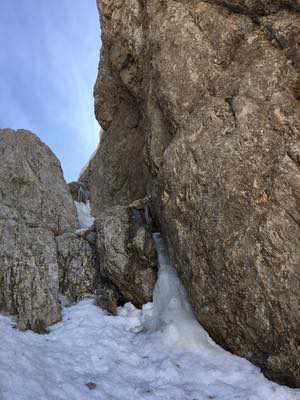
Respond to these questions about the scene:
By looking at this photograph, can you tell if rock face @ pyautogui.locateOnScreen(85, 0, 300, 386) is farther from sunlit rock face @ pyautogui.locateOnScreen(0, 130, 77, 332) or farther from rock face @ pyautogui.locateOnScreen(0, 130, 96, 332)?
sunlit rock face @ pyautogui.locateOnScreen(0, 130, 77, 332)

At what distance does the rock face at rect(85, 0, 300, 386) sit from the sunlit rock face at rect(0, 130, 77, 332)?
11.8 feet

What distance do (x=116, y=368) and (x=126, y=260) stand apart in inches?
260

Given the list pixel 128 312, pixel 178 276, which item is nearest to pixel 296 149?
pixel 178 276

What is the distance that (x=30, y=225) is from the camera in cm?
1973

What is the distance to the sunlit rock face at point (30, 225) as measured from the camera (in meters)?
16.1

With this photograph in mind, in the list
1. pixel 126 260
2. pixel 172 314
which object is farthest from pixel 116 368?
pixel 126 260

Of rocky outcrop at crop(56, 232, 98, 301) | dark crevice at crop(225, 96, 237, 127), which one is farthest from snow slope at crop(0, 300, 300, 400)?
dark crevice at crop(225, 96, 237, 127)

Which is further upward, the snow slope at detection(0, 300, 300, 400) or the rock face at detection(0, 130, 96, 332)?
the rock face at detection(0, 130, 96, 332)

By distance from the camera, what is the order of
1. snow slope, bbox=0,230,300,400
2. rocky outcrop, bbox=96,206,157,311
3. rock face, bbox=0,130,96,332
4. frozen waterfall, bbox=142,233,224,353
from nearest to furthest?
snow slope, bbox=0,230,300,400, frozen waterfall, bbox=142,233,224,353, rock face, bbox=0,130,96,332, rocky outcrop, bbox=96,206,157,311

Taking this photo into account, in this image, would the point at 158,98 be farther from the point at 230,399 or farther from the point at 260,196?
the point at 230,399

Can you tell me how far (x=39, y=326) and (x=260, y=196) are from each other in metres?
9.58

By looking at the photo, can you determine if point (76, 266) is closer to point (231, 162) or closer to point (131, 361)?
point (131, 361)

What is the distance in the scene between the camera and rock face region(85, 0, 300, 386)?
500 inches

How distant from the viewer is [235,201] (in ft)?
46.1
